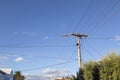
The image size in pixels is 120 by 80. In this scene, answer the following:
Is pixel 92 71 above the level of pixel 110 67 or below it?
above

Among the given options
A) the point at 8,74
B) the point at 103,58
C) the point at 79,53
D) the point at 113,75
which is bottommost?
the point at 113,75

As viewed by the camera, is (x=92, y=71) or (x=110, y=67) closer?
(x=110, y=67)

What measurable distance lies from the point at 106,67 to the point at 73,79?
47.3 feet

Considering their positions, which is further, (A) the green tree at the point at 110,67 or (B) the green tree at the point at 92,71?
(B) the green tree at the point at 92,71

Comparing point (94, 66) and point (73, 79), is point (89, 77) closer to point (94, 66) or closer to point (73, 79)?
point (94, 66)

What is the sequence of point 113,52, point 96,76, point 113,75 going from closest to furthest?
point 113,75
point 113,52
point 96,76

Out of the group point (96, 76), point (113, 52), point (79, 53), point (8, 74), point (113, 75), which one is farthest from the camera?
point (8, 74)

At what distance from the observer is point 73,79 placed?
123ft

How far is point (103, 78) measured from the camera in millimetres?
23703

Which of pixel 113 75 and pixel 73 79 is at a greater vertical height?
pixel 73 79

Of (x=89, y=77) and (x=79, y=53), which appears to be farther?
(x=79, y=53)

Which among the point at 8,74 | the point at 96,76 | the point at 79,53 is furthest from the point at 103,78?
the point at 8,74

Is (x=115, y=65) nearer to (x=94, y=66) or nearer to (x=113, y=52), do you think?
(x=113, y=52)

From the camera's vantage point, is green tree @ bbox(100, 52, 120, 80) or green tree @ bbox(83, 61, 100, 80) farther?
green tree @ bbox(83, 61, 100, 80)
